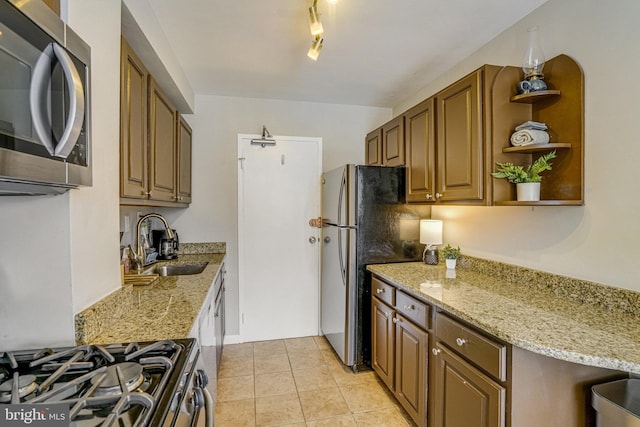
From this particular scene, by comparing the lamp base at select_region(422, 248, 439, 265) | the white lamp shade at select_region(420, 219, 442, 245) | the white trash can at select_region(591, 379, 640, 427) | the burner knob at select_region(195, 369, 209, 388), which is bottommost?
the white trash can at select_region(591, 379, 640, 427)

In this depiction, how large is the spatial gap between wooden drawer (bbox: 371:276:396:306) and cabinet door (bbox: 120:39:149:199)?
163 centimetres

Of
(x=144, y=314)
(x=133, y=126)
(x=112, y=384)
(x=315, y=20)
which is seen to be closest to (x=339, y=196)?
(x=315, y=20)

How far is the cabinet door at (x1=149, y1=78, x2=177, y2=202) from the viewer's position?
190 cm

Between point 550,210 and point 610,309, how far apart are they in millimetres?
557

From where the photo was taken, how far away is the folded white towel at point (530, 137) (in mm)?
1685

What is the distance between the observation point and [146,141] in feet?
6.02

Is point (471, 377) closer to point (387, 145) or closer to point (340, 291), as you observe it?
point (340, 291)

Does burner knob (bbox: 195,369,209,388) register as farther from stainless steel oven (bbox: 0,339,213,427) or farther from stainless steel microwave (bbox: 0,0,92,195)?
stainless steel microwave (bbox: 0,0,92,195)

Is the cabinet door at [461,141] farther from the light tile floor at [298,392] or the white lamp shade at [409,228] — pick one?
the light tile floor at [298,392]

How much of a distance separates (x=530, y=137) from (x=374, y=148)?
1.67 m

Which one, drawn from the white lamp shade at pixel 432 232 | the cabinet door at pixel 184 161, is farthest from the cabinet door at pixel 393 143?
the cabinet door at pixel 184 161

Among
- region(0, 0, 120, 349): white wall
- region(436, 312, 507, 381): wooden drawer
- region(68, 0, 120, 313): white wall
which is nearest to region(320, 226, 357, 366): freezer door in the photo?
region(436, 312, 507, 381): wooden drawer

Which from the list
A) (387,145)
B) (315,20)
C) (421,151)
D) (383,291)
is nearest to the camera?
(315,20)

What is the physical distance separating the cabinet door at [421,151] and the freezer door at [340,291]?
1.97ft
